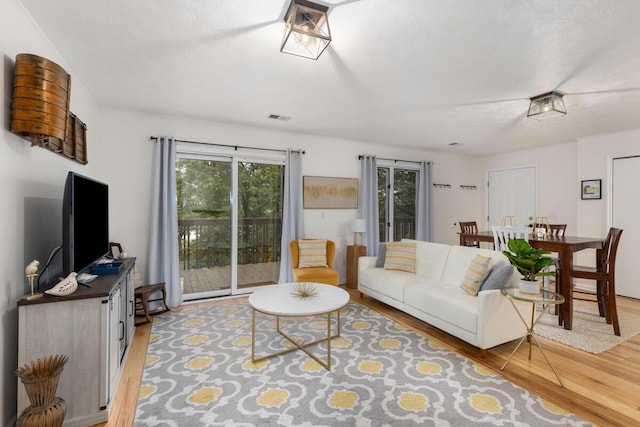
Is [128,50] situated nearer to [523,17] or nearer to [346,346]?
[523,17]

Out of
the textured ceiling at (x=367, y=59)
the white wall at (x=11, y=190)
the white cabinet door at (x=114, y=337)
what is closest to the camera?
the white wall at (x=11, y=190)

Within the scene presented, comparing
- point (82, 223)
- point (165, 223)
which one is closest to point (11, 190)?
point (82, 223)

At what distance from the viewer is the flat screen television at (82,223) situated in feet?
5.99

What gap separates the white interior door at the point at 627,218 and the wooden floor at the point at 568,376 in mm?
1963

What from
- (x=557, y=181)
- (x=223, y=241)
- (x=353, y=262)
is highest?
(x=557, y=181)

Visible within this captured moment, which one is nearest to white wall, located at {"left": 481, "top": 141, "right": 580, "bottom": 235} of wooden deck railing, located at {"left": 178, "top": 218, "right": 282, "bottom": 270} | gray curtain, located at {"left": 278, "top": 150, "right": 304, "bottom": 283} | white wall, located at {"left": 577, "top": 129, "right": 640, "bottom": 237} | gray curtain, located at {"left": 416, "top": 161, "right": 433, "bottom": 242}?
white wall, located at {"left": 577, "top": 129, "right": 640, "bottom": 237}

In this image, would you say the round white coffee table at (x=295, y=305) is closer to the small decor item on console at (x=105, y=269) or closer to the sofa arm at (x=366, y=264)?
the small decor item on console at (x=105, y=269)

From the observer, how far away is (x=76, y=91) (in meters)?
2.75

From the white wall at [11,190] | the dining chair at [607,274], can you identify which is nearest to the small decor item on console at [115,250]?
the white wall at [11,190]

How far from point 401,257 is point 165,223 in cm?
306

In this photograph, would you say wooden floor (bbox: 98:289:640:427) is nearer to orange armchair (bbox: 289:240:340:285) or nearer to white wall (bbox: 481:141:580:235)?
orange armchair (bbox: 289:240:340:285)

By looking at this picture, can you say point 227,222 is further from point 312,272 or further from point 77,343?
point 77,343

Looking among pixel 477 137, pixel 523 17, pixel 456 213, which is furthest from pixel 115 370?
pixel 456 213

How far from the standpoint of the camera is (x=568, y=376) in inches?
92.0
